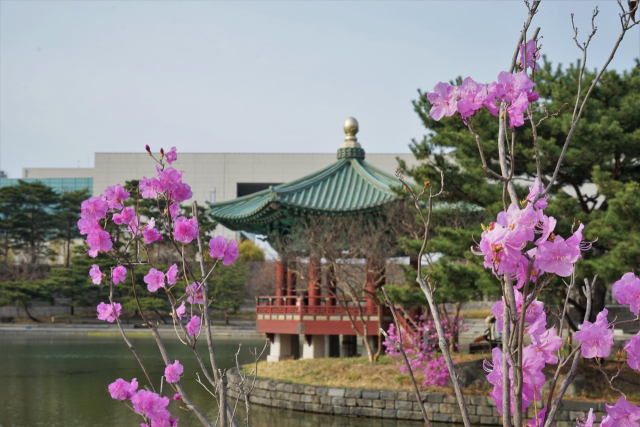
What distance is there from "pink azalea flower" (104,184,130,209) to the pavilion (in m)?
8.83

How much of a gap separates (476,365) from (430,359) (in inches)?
27.3

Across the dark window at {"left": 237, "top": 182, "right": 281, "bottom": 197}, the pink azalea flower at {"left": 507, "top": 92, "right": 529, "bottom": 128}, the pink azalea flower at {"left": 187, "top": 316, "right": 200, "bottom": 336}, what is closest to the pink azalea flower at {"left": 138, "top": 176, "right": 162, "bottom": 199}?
the pink azalea flower at {"left": 187, "top": 316, "right": 200, "bottom": 336}

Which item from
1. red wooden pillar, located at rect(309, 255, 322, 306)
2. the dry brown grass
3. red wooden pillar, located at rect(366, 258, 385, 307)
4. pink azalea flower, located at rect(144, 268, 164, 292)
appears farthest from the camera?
red wooden pillar, located at rect(309, 255, 322, 306)

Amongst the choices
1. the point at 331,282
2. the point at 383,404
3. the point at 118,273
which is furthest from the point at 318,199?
the point at 118,273

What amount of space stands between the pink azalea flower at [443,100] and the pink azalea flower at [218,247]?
0.90 metres

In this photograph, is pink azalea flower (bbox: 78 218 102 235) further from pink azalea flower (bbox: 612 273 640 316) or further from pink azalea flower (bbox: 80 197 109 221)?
pink azalea flower (bbox: 612 273 640 316)

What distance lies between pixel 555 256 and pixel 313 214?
1060cm

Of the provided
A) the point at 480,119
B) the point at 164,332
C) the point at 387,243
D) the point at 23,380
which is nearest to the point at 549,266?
A: the point at 480,119

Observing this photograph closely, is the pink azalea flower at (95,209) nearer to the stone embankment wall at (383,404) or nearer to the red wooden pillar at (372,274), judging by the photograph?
the stone embankment wall at (383,404)

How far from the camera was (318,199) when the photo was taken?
1200cm

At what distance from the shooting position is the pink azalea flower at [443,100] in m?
1.50

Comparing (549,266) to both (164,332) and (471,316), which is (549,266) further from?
(471,316)

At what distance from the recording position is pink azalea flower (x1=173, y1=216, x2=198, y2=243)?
2.19 m

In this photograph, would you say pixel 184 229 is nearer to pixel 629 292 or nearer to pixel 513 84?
pixel 513 84
